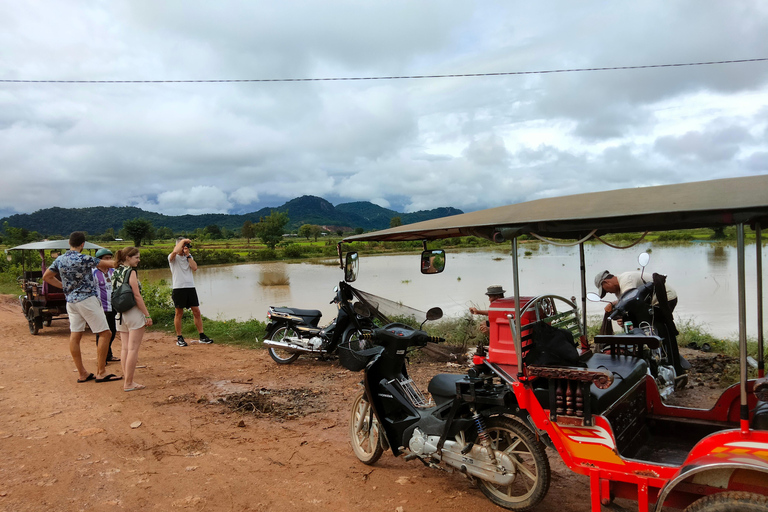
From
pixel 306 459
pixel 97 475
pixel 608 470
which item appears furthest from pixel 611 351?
pixel 97 475

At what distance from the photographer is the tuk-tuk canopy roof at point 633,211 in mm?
1930

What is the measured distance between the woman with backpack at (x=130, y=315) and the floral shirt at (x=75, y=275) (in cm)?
45

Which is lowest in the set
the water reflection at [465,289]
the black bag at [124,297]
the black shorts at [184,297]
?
the water reflection at [465,289]

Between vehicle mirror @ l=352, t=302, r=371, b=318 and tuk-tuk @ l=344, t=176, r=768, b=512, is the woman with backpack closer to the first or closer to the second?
vehicle mirror @ l=352, t=302, r=371, b=318

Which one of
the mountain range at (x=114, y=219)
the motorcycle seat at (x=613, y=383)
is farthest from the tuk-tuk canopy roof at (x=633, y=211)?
the mountain range at (x=114, y=219)

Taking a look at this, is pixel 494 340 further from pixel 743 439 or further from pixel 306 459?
pixel 743 439

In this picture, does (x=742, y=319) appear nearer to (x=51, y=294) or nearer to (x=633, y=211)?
(x=633, y=211)

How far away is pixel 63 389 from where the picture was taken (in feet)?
17.0

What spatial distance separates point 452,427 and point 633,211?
5.05 ft

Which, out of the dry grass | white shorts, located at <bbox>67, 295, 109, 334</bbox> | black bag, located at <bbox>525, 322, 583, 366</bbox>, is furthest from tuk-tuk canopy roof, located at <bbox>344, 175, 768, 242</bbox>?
the dry grass

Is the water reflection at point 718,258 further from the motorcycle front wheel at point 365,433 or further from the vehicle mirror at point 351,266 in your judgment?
the motorcycle front wheel at point 365,433

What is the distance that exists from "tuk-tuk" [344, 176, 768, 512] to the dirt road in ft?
1.31

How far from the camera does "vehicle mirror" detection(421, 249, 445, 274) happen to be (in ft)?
12.8

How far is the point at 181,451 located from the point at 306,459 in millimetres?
969
